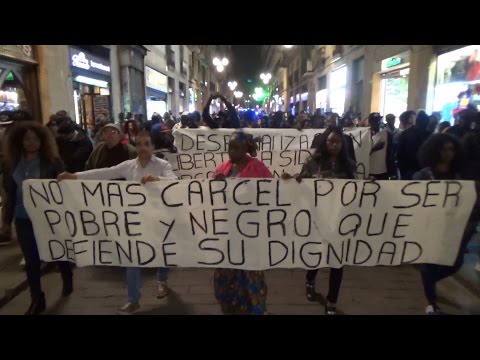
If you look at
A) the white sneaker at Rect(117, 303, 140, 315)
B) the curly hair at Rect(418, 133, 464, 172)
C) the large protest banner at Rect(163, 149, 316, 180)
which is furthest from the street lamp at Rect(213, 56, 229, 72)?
the white sneaker at Rect(117, 303, 140, 315)

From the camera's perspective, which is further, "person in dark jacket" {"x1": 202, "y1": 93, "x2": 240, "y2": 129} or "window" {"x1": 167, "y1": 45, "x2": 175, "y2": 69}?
"window" {"x1": 167, "y1": 45, "x2": 175, "y2": 69}

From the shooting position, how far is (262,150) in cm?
698

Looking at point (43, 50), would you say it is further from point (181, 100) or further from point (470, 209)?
point (181, 100)

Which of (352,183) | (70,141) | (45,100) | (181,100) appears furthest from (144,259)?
(181,100)

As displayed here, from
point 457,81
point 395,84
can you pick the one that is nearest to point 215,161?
point 457,81

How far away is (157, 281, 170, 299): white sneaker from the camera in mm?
4250

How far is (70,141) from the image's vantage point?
5.23m

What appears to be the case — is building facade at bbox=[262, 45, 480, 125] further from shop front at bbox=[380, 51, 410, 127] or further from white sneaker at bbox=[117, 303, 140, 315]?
white sneaker at bbox=[117, 303, 140, 315]

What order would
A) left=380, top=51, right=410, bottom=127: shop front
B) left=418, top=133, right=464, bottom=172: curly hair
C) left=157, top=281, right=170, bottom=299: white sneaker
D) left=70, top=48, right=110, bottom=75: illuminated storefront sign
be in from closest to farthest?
→ left=418, top=133, right=464, bottom=172: curly hair, left=157, top=281, right=170, bottom=299: white sneaker, left=70, top=48, right=110, bottom=75: illuminated storefront sign, left=380, top=51, right=410, bottom=127: shop front

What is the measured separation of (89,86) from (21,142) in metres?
11.1

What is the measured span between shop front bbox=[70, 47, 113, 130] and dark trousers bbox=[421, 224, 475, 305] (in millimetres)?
10280

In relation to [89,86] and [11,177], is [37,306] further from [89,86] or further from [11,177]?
[89,86]

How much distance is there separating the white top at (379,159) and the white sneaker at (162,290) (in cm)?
426

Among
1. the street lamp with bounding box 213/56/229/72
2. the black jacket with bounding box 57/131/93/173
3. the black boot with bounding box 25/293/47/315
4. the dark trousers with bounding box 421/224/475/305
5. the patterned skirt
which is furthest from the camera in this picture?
the street lamp with bounding box 213/56/229/72
